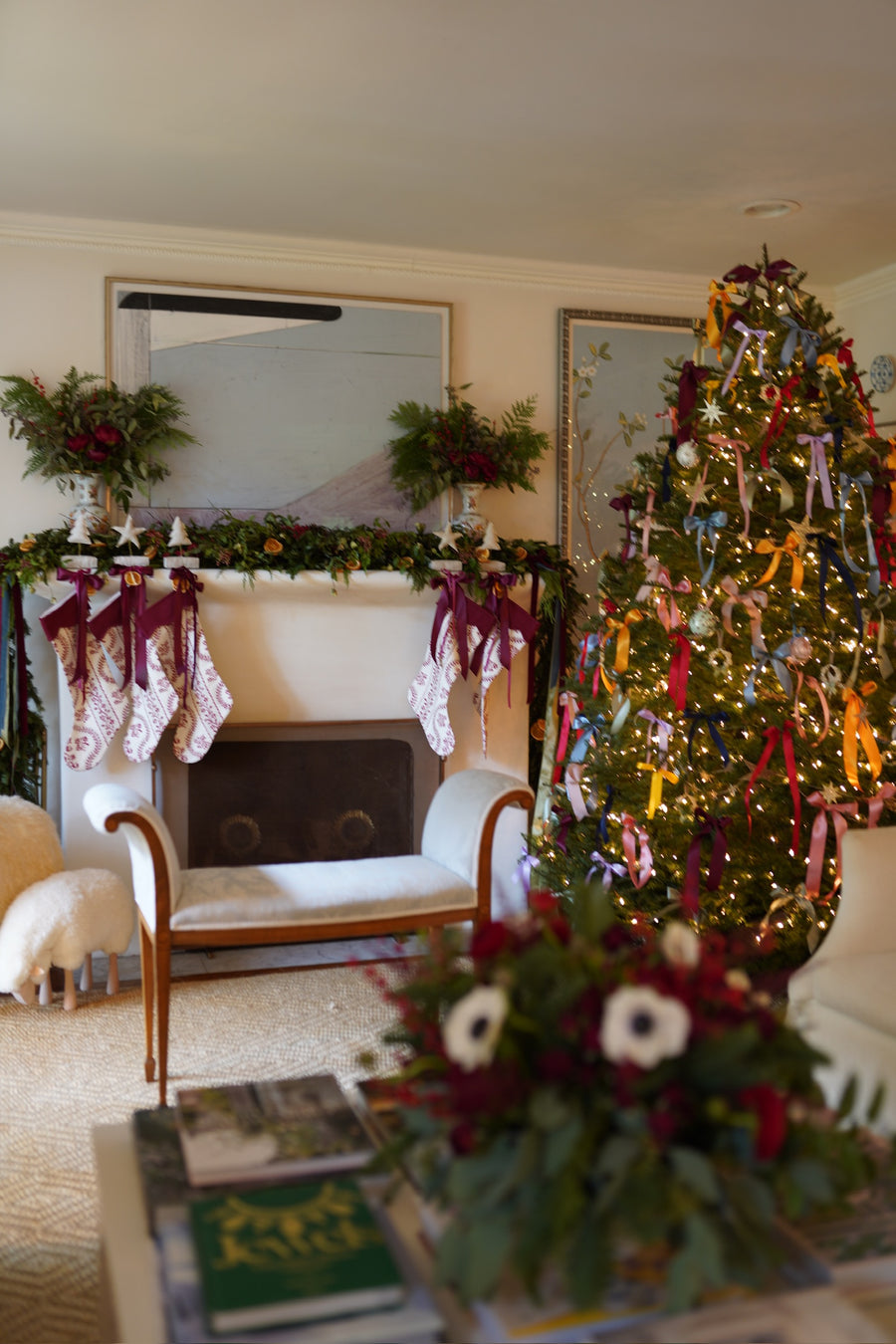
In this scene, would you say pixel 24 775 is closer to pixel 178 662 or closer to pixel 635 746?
pixel 178 662

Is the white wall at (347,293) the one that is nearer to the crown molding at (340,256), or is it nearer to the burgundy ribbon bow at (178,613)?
the crown molding at (340,256)

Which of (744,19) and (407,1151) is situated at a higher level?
(744,19)

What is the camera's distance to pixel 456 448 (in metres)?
4.45

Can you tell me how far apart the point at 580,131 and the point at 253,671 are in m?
2.20

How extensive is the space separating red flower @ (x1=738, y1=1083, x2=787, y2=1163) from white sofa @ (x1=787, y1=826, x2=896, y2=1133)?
1.17 m

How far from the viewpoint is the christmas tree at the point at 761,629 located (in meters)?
3.30

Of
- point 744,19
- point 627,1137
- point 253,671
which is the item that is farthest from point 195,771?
point 627,1137

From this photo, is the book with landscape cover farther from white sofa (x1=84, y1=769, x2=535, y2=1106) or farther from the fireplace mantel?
the fireplace mantel

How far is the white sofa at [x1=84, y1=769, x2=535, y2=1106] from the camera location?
9.56 feet

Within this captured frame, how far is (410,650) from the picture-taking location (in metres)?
4.50

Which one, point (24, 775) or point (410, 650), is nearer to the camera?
point (24, 775)

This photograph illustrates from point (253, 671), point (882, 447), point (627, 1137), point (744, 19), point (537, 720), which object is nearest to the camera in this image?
point (627, 1137)

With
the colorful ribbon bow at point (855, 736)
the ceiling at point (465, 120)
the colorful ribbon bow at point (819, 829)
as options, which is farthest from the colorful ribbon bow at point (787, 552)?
the ceiling at point (465, 120)

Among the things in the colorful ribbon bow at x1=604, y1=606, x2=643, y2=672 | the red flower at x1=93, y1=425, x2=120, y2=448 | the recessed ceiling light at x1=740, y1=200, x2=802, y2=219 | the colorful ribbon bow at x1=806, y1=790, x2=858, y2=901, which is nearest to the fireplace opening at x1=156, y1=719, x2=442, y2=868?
the red flower at x1=93, y1=425, x2=120, y2=448
